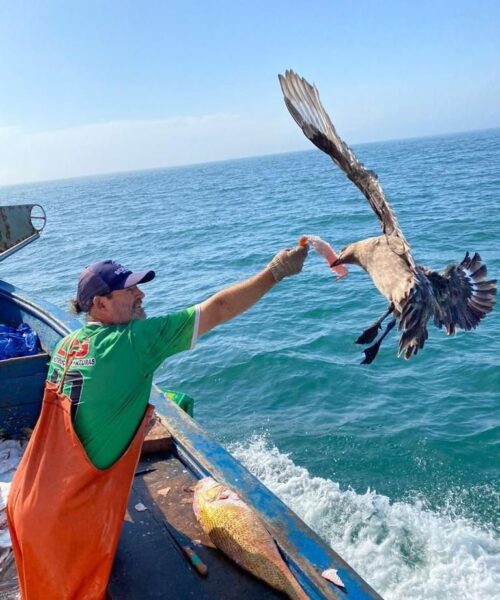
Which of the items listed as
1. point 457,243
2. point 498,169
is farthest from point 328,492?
point 498,169

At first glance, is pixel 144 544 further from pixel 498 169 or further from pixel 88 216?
pixel 88 216

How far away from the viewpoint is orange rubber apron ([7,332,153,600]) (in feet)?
8.06

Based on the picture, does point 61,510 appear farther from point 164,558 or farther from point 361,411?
point 361,411

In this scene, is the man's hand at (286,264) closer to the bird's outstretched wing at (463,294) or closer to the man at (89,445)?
the man at (89,445)

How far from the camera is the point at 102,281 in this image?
8.66ft

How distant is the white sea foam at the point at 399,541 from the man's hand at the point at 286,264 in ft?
12.0

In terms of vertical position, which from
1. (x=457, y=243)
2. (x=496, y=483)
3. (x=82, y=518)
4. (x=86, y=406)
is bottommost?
(x=496, y=483)

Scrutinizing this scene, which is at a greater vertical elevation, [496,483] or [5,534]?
[5,534]

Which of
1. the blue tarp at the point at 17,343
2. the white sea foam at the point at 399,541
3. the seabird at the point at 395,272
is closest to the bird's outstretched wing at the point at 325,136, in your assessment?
the seabird at the point at 395,272

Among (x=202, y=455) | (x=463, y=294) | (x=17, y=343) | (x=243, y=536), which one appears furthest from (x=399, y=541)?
(x=17, y=343)

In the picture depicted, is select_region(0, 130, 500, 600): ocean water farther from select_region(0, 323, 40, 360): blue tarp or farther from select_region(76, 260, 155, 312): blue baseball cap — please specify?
select_region(76, 260, 155, 312): blue baseball cap

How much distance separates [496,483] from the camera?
6.33m

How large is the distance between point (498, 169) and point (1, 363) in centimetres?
3688

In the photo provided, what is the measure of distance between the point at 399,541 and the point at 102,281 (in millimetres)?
4504
